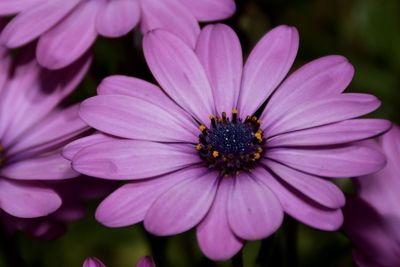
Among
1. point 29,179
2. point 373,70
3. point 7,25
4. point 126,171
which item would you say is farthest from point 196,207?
point 373,70

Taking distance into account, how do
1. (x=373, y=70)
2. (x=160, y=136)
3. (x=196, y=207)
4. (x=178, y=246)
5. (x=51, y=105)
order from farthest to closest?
(x=373, y=70)
(x=178, y=246)
(x=51, y=105)
(x=160, y=136)
(x=196, y=207)

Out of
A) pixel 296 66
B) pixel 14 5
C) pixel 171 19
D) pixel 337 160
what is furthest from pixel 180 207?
pixel 296 66

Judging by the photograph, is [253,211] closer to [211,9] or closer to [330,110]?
[330,110]

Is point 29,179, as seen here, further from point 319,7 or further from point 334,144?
point 319,7

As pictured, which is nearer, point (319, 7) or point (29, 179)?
point (29, 179)

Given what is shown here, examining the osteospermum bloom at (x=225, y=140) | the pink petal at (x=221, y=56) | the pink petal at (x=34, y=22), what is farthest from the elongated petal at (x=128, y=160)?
the pink petal at (x=34, y=22)

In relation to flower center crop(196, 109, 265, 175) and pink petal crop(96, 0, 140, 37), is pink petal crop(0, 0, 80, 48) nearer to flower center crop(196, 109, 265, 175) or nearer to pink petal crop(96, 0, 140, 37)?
pink petal crop(96, 0, 140, 37)
